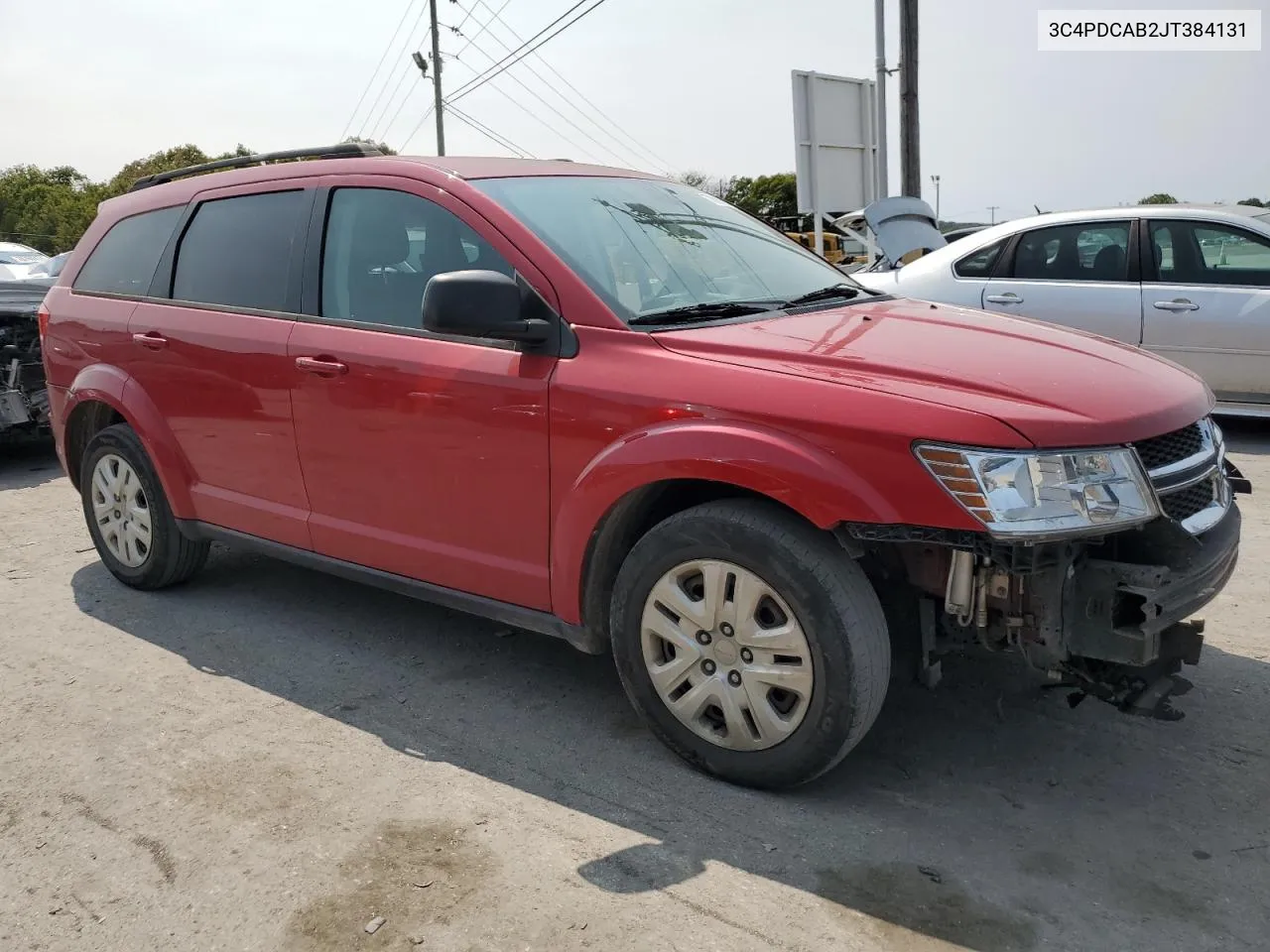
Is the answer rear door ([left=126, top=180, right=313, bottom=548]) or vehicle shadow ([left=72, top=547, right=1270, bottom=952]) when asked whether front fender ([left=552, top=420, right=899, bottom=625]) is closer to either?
vehicle shadow ([left=72, top=547, right=1270, bottom=952])

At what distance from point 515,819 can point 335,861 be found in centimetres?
48

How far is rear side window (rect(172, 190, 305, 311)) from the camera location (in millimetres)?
4137

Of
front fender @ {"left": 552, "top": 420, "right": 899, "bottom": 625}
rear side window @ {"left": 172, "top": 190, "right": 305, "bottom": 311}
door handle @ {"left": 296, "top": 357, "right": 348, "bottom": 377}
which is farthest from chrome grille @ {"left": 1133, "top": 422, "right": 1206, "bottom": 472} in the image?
rear side window @ {"left": 172, "top": 190, "right": 305, "bottom": 311}

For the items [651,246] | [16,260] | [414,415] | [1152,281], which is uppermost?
[16,260]

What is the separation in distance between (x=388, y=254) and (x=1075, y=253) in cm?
547

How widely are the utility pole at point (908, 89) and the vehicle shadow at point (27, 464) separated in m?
10.3

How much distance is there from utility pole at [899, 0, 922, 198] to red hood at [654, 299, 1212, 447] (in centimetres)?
1112

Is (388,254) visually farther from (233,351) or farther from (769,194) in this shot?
(769,194)

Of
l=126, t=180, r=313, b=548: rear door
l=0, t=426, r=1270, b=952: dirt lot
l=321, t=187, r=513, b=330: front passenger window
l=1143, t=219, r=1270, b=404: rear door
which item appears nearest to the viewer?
l=0, t=426, r=1270, b=952: dirt lot

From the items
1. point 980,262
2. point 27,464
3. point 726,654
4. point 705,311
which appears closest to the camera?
point 726,654

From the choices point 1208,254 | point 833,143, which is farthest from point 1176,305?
point 833,143

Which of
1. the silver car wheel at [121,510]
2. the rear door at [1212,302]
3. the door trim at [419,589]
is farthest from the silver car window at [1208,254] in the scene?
the silver car wheel at [121,510]

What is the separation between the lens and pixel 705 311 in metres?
3.40

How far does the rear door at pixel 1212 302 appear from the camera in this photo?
23.5 ft
